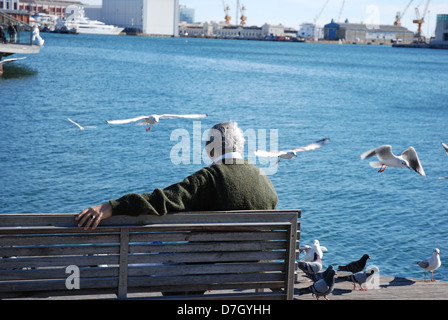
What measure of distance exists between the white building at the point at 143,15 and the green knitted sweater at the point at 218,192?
163 m

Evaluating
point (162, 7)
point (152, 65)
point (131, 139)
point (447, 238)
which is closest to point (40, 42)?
point (131, 139)

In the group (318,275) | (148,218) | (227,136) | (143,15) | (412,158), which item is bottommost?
(318,275)

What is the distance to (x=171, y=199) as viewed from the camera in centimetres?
294

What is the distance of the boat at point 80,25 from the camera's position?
141750 mm

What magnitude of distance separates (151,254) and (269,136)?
19.0 metres

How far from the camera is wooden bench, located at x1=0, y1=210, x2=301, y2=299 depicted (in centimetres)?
282

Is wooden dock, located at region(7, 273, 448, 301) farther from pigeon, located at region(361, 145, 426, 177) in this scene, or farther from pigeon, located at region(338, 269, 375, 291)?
pigeon, located at region(361, 145, 426, 177)

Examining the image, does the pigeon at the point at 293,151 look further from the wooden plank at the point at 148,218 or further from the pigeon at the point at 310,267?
the wooden plank at the point at 148,218

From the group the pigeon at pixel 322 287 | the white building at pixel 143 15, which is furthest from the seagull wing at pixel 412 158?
the white building at pixel 143 15

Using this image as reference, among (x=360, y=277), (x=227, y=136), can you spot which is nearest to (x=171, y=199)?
(x=227, y=136)

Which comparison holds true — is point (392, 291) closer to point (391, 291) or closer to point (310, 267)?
point (391, 291)

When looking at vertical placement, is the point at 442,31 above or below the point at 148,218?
above

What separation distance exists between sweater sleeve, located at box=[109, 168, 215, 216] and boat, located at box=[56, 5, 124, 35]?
145711 millimetres

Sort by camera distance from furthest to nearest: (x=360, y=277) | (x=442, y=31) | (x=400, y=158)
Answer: (x=442, y=31) → (x=400, y=158) → (x=360, y=277)
